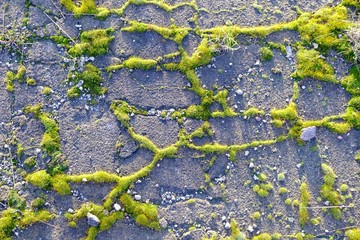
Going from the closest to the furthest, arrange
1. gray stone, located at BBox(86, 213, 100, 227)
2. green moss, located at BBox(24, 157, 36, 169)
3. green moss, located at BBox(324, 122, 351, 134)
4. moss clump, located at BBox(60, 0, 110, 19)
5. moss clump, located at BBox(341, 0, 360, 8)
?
1. gray stone, located at BBox(86, 213, 100, 227)
2. green moss, located at BBox(24, 157, 36, 169)
3. green moss, located at BBox(324, 122, 351, 134)
4. moss clump, located at BBox(60, 0, 110, 19)
5. moss clump, located at BBox(341, 0, 360, 8)

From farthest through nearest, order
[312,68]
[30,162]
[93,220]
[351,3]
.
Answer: [351,3] < [312,68] < [30,162] < [93,220]

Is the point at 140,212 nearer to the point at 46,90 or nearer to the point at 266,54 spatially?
the point at 46,90

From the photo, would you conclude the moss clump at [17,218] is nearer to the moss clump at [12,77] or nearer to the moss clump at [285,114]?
the moss clump at [12,77]

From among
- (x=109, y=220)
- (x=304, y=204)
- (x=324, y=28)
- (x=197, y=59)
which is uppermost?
(x=324, y=28)

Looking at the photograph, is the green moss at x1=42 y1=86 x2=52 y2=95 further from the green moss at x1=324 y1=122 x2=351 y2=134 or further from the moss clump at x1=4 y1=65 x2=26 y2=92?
the green moss at x1=324 y1=122 x2=351 y2=134

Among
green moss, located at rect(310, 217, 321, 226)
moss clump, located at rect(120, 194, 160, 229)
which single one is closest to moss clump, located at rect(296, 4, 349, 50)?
green moss, located at rect(310, 217, 321, 226)

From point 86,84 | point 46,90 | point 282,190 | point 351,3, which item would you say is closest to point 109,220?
point 86,84

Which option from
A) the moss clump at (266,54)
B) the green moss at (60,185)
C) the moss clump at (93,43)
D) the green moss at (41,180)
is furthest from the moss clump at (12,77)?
the moss clump at (266,54)
